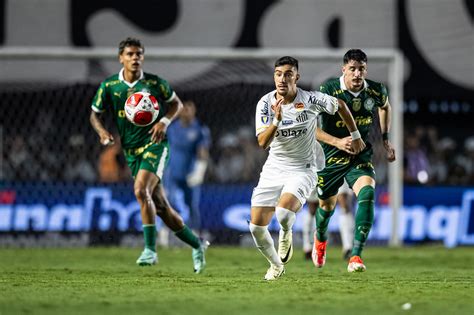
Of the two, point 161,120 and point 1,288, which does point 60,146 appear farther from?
point 1,288

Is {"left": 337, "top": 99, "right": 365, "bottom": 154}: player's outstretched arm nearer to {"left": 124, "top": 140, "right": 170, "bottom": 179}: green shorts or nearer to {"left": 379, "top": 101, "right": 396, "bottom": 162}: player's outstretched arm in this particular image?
{"left": 379, "top": 101, "right": 396, "bottom": 162}: player's outstretched arm

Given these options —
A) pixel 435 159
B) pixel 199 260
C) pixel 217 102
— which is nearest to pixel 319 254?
pixel 199 260

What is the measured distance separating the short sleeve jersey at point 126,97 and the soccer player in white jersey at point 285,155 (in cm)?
207

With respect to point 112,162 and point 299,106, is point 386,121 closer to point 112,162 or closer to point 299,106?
point 299,106

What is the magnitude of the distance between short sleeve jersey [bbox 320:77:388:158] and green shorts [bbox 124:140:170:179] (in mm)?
1789

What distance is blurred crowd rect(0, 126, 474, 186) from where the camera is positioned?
56.0ft

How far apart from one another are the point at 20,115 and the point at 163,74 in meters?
2.57

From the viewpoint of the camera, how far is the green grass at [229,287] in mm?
7219

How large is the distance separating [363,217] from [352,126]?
1.02m

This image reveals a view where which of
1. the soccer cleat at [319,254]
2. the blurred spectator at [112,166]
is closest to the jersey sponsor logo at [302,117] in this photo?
the soccer cleat at [319,254]

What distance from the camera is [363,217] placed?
10711 mm

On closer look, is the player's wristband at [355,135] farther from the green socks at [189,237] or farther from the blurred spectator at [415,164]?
the blurred spectator at [415,164]

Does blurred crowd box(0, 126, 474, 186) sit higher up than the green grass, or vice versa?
blurred crowd box(0, 126, 474, 186)

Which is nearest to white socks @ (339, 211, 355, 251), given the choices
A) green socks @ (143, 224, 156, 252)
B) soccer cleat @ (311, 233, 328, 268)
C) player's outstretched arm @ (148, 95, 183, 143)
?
soccer cleat @ (311, 233, 328, 268)
